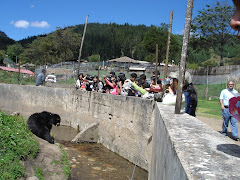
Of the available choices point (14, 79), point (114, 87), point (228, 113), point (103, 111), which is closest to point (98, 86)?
point (114, 87)

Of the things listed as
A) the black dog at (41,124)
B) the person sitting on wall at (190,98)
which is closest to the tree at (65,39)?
the black dog at (41,124)

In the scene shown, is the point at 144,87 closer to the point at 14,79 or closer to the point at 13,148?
the point at 13,148

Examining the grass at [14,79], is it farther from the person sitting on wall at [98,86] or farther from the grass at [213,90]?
the grass at [213,90]

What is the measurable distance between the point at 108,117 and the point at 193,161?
32.7 feet

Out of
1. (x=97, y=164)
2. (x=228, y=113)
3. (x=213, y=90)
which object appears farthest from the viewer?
(x=213, y=90)

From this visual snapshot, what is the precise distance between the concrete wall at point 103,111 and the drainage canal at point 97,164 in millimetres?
265

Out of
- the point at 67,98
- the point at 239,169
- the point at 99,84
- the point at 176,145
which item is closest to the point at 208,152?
the point at 176,145

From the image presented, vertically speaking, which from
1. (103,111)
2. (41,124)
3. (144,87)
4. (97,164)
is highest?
(144,87)

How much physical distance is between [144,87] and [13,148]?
514 cm

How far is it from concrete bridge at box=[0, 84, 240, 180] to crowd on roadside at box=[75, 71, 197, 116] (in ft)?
1.10

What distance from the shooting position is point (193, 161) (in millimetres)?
1814

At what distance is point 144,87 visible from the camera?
9844 mm

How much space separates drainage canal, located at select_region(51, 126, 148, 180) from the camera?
27.5ft

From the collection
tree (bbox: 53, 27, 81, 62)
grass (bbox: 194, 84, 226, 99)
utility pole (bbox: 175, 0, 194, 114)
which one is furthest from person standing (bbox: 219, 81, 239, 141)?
tree (bbox: 53, 27, 81, 62)
